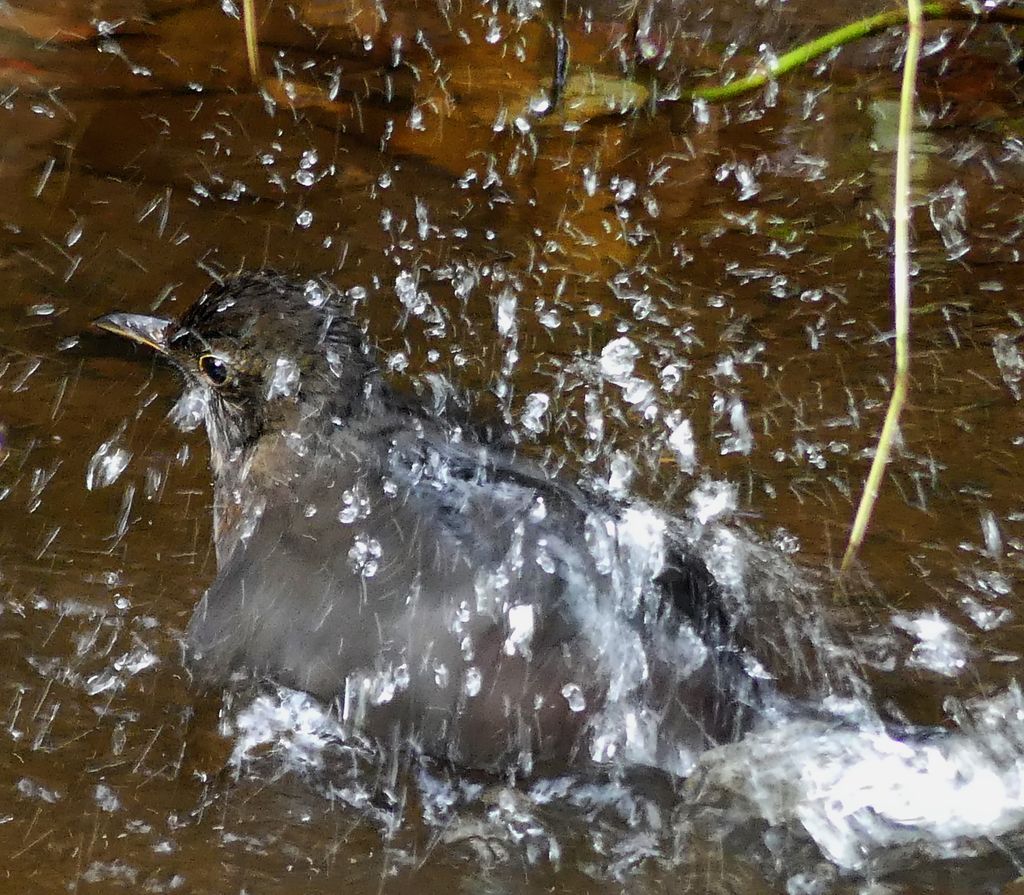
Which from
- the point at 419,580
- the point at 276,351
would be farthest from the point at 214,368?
the point at 419,580

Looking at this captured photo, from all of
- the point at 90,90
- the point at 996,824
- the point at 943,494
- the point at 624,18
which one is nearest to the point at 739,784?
the point at 996,824

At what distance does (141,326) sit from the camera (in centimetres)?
414

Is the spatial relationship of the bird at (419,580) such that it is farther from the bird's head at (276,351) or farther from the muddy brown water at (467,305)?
the muddy brown water at (467,305)

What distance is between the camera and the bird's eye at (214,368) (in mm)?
3900

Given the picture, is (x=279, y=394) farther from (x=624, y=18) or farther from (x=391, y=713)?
(x=624, y=18)

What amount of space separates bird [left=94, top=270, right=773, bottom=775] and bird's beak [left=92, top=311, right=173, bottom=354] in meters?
0.01

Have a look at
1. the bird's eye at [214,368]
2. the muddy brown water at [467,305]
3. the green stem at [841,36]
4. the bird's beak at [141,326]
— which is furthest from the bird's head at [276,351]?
the green stem at [841,36]

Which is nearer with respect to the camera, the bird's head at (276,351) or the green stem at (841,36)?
the bird's head at (276,351)

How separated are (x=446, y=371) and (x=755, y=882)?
8.15 ft

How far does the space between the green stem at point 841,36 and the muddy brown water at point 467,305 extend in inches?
3.5

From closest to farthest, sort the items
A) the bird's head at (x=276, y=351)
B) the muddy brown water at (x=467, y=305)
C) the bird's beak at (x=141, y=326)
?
the muddy brown water at (x=467, y=305) < the bird's head at (x=276, y=351) < the bird's beak at (x=141, y=326)

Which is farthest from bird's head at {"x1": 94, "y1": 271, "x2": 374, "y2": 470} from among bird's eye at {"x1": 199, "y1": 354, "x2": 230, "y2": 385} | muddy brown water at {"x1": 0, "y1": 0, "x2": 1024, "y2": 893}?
muddy brown water at {"x1": 0, "y1": 0, "x2": 1024, "y2": 893}

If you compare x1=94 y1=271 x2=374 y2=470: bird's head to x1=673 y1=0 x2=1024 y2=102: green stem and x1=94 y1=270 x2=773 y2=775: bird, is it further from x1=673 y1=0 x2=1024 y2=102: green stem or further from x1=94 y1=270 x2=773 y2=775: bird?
x1=673 y1=0 x2=1024 y2=102: green stem

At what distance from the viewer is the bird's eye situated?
3.90 m
